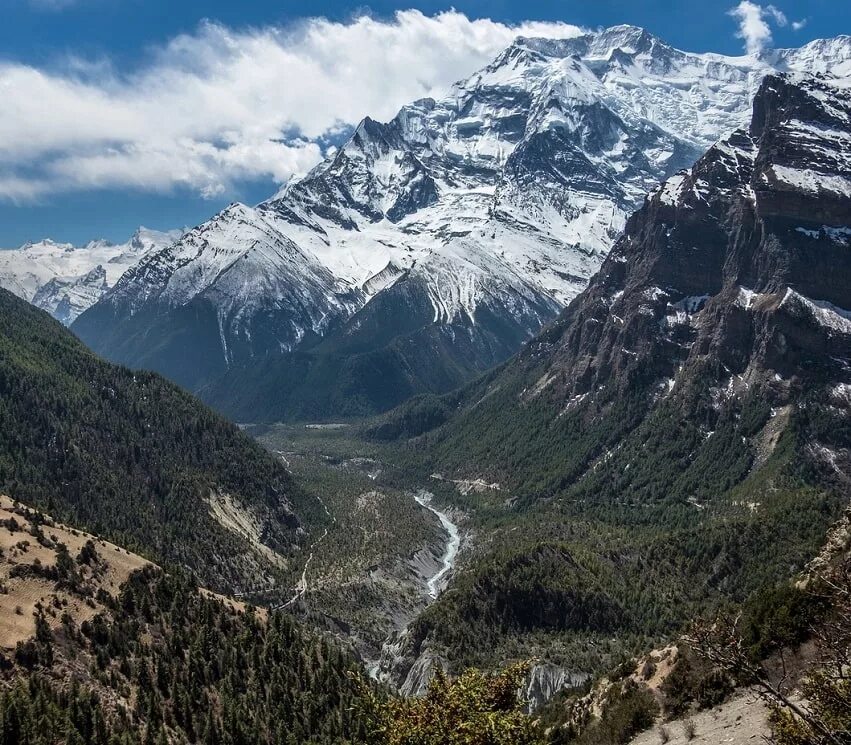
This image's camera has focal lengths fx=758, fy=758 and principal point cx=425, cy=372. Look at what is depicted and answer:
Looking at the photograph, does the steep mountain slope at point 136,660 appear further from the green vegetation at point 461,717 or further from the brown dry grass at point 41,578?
the green vegetation at point 461,717

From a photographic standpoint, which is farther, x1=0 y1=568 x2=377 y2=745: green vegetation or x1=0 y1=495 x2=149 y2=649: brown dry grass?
x1=0 y1=495 x2=149 y2=649: brown dry grass

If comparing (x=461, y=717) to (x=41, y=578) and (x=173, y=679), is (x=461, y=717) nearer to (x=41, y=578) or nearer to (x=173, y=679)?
(x=173, y=679)

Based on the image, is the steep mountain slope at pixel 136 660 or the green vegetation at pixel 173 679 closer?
the green vegetation at pixel 173 679

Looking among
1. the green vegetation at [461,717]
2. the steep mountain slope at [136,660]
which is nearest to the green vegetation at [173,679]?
the steep mountain slope at [136,660]

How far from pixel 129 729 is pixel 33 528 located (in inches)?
1831

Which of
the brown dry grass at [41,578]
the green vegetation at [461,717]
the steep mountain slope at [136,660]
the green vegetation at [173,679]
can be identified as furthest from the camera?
the brown dry grass at [41,578]

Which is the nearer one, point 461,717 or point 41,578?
point 461,717

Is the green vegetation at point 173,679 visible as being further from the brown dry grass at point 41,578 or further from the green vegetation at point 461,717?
the green vegetation at point 461,717

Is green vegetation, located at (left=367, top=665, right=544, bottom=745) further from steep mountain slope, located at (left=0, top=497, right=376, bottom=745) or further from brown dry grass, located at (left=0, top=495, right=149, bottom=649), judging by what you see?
brown dry grass, located at (left=0, top=495, right=149, bottom=649)

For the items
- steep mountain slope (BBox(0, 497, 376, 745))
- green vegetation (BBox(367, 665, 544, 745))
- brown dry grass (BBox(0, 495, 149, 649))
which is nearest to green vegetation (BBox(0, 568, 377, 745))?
steep mountain slope (BBox(0, 497, 376, 745))

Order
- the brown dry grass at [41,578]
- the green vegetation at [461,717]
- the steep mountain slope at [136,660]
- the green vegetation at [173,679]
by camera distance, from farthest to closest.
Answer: the brown dry grass at [41,578] → the steep mountain slope at [136,660] → the green vegetation at [173,679] → the green vegetation at [461,717]

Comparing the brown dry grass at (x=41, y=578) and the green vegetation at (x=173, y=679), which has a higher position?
the brown dry grass at (x=41, y=578)

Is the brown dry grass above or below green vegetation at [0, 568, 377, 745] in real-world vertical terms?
above

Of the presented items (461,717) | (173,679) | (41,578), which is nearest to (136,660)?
(173,679)
